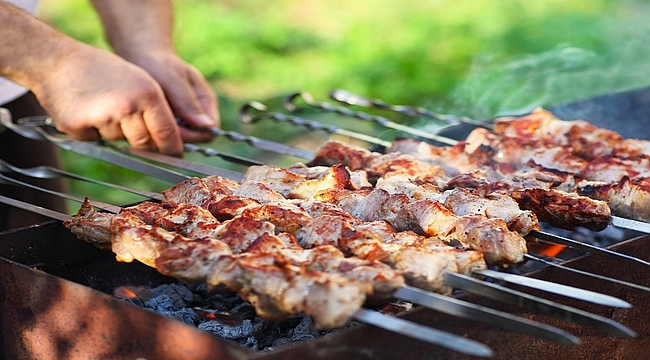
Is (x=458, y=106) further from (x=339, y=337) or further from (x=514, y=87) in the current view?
(x=339, y=337)

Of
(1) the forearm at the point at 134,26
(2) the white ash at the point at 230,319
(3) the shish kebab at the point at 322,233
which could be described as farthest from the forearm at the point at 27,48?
(2) the white ash at the point at 230,319

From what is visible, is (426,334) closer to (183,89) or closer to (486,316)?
(486,316)

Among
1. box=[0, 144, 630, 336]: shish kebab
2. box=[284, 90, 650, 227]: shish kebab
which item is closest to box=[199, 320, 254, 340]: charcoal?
box=[0, 144, 630, 336]: shish kebab

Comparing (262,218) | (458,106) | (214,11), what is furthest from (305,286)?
(214,11)

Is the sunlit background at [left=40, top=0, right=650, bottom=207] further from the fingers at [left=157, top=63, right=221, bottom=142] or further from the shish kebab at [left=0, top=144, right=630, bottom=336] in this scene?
the shish kebab at [left=0, top=144, right=630, bottom=336]

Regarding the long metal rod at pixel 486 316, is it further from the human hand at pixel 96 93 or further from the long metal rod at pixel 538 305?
the human hand at pixel 96 93

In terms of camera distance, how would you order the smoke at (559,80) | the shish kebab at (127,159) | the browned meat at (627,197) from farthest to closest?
the smoke at (559,80)
the shish kebab at (127,159)
the browned meat at (627,197)

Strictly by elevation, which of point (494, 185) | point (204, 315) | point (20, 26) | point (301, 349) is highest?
point (20, 26)
